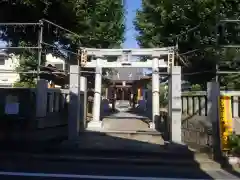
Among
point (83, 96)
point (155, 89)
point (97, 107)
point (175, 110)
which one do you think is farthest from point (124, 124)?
point (175, 110)

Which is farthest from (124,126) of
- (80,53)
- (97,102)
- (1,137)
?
(1,137)

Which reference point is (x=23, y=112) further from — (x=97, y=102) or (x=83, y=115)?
(x=97, y=102)

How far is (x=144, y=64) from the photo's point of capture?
1625 centimetres

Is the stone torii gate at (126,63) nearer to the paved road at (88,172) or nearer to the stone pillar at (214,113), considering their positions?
the stone pillar at (214,113)

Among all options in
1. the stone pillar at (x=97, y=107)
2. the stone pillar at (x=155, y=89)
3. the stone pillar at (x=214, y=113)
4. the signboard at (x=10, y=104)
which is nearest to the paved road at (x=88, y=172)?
the stone pillar at (x=214, y=113)

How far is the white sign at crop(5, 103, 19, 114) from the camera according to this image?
35.1ft

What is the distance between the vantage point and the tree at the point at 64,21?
1438cm

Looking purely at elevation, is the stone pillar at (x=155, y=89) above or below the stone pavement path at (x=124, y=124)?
above

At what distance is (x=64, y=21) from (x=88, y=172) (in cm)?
1015

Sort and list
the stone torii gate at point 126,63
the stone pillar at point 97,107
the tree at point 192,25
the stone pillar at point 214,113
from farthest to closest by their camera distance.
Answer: the stone torii gate at point 126,63 → the tree at point 192,25 → the stone pillar at point 97,107 → the stone pillar at point 214,113

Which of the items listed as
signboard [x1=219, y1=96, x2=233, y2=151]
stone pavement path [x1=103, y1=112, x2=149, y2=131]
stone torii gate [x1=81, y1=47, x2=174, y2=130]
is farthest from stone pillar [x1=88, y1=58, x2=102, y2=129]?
signboard [x1=219, y1=96, x2=233, y2=151]

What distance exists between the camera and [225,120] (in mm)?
9438

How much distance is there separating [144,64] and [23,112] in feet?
24.0

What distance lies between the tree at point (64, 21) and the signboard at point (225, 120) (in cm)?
759
